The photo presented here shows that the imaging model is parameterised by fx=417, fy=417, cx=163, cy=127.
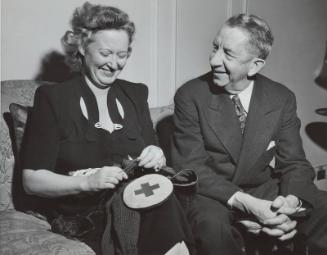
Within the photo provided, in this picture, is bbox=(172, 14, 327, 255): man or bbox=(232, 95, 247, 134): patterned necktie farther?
bbox=(232, 95, 247, 134): patterned necktie

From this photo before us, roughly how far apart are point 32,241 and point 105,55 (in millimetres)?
708

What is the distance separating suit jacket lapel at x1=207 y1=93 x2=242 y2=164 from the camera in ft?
5.56

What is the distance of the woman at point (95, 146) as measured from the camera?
4.26 feet

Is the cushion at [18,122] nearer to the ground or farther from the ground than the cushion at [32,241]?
farther from the ground

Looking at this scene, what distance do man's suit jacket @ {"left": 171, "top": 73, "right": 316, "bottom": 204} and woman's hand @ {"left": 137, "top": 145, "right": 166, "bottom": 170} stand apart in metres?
0.20

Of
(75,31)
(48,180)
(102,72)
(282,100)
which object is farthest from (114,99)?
(282,100)

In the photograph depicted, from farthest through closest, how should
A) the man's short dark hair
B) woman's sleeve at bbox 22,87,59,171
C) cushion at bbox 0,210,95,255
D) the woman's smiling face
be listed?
the man's short dark hair < the woman's smiling face < woman's sleeve at bbox 22,87,59,171 < cushion at bbox 0,210,95,255

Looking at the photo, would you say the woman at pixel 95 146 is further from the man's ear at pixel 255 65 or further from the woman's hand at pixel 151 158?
the man's ear at pixel 255 65

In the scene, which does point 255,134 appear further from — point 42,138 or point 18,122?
point 18,122

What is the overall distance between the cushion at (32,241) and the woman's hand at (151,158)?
0.33 metres

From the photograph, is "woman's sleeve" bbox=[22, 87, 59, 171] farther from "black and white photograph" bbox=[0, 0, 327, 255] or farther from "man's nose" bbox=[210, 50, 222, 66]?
"man's nose" bbox=[210, 50, 222, 66]

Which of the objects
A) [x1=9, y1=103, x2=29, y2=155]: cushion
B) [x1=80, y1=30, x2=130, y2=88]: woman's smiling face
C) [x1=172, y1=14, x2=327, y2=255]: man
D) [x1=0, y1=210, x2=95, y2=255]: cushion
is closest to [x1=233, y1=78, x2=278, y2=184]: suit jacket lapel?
[x1=172, y1=14, x2=327, y2=255]: man

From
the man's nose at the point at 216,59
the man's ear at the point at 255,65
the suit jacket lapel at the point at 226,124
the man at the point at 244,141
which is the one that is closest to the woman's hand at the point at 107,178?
the man at the point at 244,141

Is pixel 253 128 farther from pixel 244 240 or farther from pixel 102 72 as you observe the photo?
pixel 102 72
